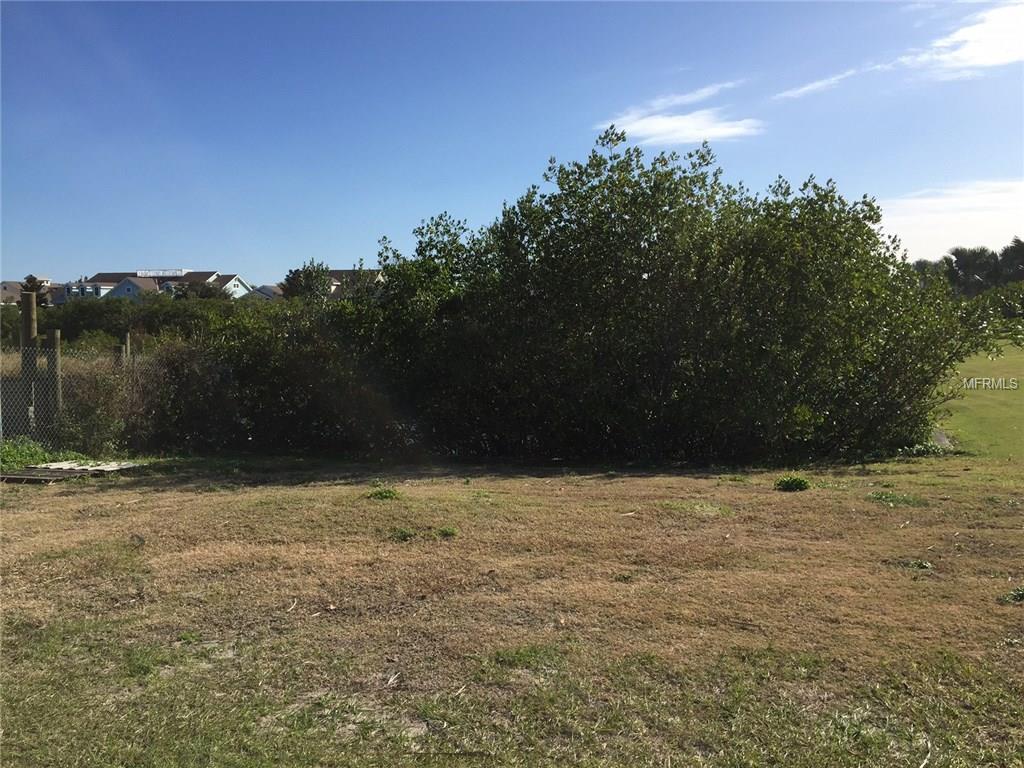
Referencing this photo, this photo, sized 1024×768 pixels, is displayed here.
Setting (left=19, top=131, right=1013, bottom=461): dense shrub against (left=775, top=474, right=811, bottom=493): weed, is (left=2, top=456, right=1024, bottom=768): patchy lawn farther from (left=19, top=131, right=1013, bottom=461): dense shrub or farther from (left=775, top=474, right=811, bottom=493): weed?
(left=19, top=131, right=1013, bottom=461): dense shrub

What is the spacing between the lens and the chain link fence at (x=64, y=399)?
11680 mm

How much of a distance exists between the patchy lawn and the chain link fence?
431 centimetres

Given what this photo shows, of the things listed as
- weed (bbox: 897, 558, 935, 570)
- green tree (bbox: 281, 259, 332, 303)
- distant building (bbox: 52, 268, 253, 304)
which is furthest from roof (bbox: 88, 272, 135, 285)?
weed (bbox: 897, 558, 935, 570)

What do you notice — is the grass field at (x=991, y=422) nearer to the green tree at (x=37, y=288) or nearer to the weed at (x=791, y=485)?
the weed at (x=791, y=485)

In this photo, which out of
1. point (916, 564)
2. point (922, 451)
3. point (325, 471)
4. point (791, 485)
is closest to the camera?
point (916, 564)

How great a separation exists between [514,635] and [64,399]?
33.0 feet

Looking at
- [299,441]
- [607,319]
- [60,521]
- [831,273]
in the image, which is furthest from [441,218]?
[60,521]

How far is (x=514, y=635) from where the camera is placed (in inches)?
173

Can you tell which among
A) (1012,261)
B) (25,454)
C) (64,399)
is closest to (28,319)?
(64,399)

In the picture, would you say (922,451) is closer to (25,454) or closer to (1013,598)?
(1013,598)

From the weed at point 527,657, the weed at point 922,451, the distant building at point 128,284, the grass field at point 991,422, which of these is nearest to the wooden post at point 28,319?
the weed at point 527,657

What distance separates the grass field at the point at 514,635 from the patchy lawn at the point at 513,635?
17mm

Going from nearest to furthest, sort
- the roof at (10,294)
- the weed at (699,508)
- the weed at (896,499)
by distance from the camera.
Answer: the weed at (699,508) < the weed at (896,499) < the roof at (10,294)

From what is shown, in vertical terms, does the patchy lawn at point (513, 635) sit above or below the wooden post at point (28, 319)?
below
